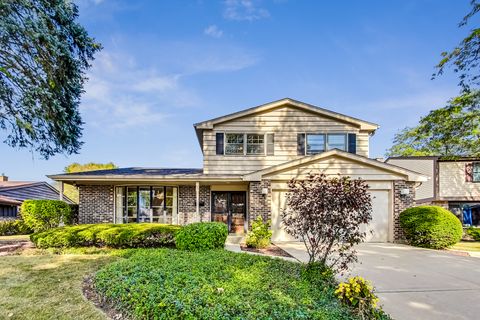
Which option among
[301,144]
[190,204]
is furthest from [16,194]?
[301,144]

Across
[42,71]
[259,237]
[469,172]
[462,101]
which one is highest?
[42,71]

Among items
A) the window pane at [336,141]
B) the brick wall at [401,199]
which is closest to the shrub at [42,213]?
the window pane at [336,141]

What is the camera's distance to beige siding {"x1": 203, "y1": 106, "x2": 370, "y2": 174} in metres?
13.2

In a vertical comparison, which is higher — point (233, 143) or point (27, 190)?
point (233, 143)

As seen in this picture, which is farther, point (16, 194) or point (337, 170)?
point (16, 194)

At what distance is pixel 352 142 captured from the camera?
13367 mm

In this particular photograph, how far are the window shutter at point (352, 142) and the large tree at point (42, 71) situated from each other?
11.7 m

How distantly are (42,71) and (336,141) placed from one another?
484 inches

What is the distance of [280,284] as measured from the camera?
4730 millimetres

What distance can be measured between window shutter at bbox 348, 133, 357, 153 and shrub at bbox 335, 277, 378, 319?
32.4 ft

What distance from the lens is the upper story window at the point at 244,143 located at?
13289mm

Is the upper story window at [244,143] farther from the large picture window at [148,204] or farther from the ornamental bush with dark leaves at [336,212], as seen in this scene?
the ornamental bush with dark leaves at [336,212]

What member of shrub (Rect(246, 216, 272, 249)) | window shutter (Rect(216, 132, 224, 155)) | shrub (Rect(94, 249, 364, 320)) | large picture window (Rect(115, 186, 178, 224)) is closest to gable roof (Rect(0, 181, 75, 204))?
large picture window (Rect(115, 186, 178, 224))

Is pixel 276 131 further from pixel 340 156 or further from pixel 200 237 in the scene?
pixel 200 237
